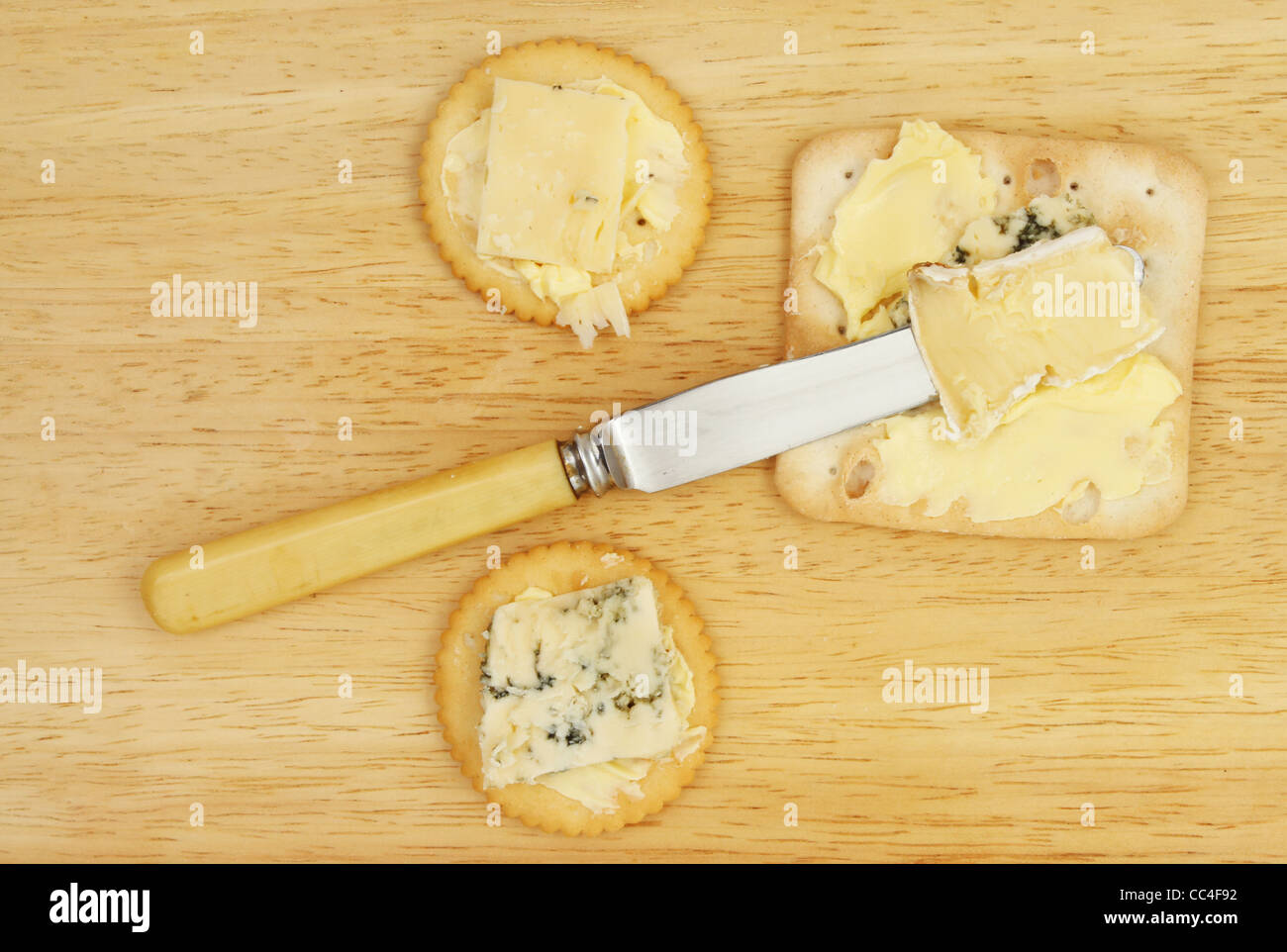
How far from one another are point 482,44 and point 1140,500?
1.83 m

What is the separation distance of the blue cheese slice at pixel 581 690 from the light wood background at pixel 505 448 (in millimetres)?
178

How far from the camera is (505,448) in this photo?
2.35 meters

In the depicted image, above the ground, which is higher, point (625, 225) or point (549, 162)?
point (549, 162)

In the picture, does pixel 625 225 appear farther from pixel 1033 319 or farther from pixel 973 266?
pixel 1033 319

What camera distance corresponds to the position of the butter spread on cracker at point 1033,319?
2.12 metres

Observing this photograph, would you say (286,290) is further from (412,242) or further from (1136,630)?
(1136,630)

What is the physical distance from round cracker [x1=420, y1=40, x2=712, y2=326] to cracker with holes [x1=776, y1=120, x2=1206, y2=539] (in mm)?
236

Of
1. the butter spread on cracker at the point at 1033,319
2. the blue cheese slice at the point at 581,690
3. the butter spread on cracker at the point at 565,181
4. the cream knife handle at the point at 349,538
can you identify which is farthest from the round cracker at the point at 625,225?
the blue cheese slice at the point at 581,690

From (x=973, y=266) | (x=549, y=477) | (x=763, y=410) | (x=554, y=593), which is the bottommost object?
(x=554, y=593)

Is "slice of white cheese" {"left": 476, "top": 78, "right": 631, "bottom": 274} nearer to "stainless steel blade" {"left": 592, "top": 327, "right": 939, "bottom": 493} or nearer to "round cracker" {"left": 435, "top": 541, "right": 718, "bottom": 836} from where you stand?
"stainless steel blade" {"left": 592, "top": 327, "right": 939, "bottom": 493}

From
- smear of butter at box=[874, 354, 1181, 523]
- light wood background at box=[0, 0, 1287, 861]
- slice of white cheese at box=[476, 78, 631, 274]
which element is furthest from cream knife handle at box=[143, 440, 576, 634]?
smear of butter at box=[874, 354, 1181, 523]

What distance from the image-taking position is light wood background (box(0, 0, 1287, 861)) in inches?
91.8

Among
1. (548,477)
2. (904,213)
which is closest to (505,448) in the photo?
(548,477)

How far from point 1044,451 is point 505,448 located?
1.19m
